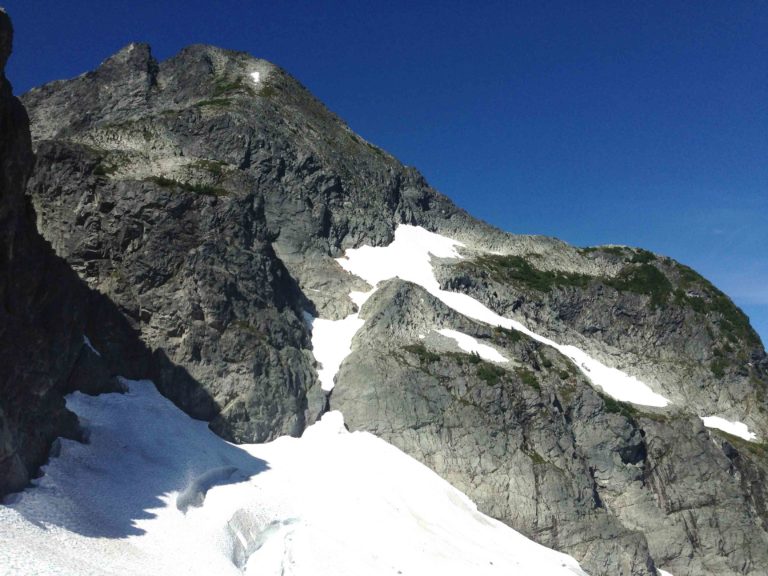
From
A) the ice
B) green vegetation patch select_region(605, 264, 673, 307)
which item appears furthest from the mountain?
green vegetation patch select_region(605, 264, 673, 307)

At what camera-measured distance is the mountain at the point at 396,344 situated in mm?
41531

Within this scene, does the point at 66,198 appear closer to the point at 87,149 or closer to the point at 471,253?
the point at 87,149

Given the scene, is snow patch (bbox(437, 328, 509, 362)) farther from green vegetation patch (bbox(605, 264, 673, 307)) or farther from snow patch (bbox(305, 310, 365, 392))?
green vegetation patch (bbox(605, 264, 673, 307))

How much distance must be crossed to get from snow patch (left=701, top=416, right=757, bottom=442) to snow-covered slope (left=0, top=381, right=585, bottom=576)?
28.4 meters

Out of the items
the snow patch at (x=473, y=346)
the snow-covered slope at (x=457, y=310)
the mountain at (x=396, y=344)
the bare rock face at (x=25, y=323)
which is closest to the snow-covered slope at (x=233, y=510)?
the bare rock face at (x=25, y=323)

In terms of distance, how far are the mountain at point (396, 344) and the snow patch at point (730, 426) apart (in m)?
0.25

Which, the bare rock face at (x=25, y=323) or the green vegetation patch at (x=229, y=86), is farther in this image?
the green vegetation patch at (x=229, y=86)

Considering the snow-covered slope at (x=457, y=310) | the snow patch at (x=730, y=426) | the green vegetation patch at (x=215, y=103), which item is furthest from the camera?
the green vegetation patch at (x=215, y=103)

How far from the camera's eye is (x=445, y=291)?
6556 centimetres

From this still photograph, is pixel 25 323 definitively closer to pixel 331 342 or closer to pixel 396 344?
pixel 331 342

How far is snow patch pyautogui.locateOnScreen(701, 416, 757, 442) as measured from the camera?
59.6 m

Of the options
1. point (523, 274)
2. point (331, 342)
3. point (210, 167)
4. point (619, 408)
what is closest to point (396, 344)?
point (331, 342)

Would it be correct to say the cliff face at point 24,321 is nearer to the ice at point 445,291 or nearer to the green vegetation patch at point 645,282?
the ice at point 445,291

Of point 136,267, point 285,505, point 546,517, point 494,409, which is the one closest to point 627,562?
point 546,517
